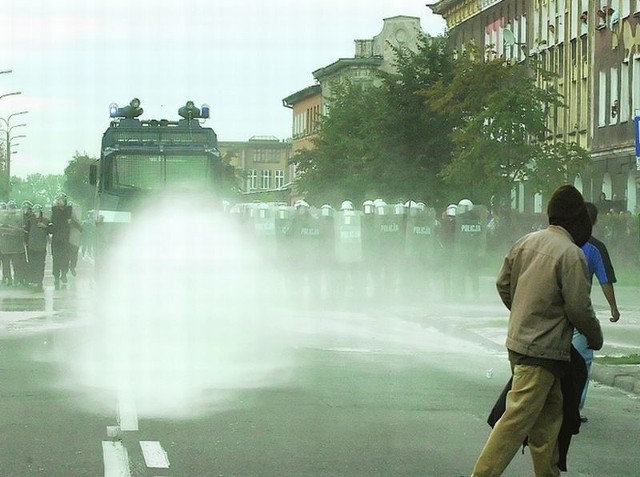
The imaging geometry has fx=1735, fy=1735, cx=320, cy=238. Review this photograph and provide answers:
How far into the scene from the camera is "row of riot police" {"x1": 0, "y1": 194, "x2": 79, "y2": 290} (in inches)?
1395

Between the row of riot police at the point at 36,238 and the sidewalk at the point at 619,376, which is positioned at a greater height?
the row of riot police at the point at 36,238

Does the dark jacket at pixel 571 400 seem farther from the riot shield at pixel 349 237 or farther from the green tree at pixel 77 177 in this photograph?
the green tree at pixel 77 177

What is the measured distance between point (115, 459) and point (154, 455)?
0.97ft

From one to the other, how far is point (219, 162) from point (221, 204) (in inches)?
36.4

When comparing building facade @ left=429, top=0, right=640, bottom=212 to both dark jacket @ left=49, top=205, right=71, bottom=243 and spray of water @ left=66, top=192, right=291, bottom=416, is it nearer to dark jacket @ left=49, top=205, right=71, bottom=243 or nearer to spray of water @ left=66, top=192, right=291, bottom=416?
spray of water @ left=66, top=192, right=291, bottom=416

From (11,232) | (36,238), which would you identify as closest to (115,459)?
(36,238)

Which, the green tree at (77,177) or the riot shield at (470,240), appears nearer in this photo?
the riot shield at (470,240)

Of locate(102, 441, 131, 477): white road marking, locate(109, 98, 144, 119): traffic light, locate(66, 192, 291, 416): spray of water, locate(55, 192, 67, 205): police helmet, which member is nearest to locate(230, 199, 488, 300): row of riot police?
locate(66, 192, 291, 416): spray of water

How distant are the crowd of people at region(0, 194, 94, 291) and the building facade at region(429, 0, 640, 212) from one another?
17163 millimetres

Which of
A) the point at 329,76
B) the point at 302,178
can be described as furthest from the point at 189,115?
the point at 329,76

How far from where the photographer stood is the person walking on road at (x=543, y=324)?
28.0 feet

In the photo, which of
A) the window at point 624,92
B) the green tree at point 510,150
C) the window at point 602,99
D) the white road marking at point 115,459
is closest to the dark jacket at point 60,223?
the green tree at point 510,150

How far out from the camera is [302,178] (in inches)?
3324

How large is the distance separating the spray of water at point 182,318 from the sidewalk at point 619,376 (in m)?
3.05
